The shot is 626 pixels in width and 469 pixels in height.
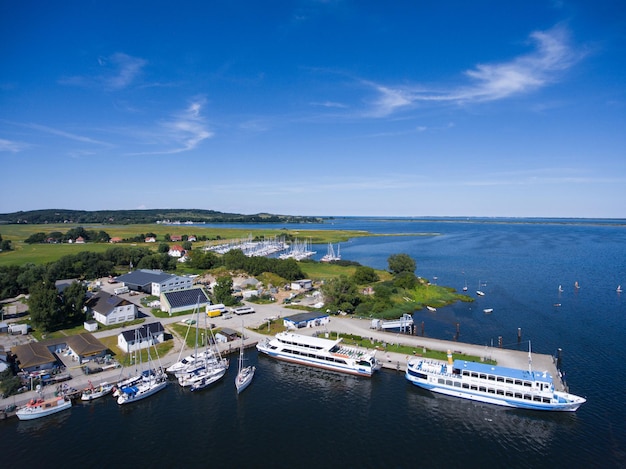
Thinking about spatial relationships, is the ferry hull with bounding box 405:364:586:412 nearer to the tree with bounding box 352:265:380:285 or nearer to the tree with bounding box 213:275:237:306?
the tree with bounding box 213:275:237:306

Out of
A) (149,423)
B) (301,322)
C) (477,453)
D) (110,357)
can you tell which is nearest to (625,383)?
(477,453)

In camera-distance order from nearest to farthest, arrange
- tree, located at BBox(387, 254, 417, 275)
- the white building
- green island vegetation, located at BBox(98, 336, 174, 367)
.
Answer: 1. green island vegetation, located at BBox(98, 336, 174, 367)
2. the white building
3. tree, located at BBox(387, 254, 417, 275)

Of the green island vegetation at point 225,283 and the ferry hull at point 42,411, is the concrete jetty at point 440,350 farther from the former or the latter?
the ferry hull at point 42,411

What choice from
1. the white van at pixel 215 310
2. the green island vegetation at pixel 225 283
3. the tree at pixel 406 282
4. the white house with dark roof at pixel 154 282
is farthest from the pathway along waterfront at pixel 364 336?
the tree at pixel 406 282

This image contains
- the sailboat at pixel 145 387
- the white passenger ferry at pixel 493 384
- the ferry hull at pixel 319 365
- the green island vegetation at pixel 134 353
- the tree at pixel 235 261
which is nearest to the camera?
the white passenger ferry at pixel 493 384

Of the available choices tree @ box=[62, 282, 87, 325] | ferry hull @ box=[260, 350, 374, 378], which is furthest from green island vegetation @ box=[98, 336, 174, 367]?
ferry hull @ box=[260, 350, 374, 378]

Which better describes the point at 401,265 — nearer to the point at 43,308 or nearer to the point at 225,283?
the point at 225,283

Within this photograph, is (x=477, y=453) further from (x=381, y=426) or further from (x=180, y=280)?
(x=180, y=280)
